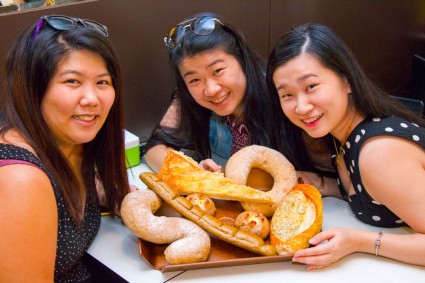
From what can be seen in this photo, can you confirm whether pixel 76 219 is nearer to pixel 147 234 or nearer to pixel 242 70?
pixel 147 234

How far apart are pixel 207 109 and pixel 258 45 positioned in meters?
0.68

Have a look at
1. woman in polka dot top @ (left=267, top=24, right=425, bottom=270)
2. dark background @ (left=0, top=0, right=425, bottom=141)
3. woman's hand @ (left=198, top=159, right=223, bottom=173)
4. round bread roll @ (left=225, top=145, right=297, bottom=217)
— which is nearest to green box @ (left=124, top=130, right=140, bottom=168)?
dark background @ (left=0, top=0, right=425, bottom=141)

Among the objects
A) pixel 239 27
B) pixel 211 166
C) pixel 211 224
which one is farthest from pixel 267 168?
pixel 239 27

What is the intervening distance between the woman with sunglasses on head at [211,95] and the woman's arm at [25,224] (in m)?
0.65

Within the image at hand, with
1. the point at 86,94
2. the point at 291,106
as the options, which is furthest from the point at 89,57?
the point at 291,106

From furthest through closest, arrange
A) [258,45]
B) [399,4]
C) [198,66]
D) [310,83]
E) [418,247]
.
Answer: [399,4]
[258,45]
[198,66]
[310,83]
[418,247]

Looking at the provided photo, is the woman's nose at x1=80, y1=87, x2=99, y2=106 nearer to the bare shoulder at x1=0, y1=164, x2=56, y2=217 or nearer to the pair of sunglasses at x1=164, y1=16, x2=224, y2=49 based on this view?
the bare shoulder at x1=0, y1=164, x2=56, y2=217

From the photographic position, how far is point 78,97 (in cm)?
122

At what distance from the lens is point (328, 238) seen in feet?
4.14

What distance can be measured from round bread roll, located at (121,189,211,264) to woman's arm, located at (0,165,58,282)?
242mm

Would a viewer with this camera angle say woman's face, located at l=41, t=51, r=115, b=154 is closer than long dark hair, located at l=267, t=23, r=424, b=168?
Yes

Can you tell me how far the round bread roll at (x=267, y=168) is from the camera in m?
1.46

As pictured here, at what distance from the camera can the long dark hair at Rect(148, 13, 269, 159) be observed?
1643 mm

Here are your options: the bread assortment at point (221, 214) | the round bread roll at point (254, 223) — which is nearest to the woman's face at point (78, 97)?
the bread assortment at point (221, 214)
